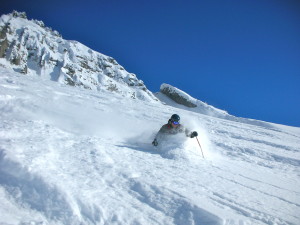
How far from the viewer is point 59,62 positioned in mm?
100625

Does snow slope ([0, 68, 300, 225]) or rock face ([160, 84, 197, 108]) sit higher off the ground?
rock face ([160, 84, 197, 108])

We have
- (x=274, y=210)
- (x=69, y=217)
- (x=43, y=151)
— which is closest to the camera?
(x=69, y=217)

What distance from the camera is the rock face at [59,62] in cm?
8831

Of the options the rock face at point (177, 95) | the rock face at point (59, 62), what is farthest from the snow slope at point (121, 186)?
Answer: the rock face at point (59, 62)

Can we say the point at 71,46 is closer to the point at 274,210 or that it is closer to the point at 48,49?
the point at 48,49

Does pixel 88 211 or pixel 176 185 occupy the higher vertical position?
pixel 176 185

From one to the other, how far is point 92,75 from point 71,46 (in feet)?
79.7

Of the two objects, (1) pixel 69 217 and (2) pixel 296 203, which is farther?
(2) pixel 296 203

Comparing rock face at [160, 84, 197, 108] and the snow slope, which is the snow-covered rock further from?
the snow slope

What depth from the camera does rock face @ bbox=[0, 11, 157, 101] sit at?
290 feet

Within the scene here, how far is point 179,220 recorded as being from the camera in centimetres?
329

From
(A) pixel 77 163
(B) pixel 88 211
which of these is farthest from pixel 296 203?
(A) pixel 77 163

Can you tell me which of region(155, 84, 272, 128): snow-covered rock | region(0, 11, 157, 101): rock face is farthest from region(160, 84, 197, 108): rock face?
region(0, 11, 157, 101): rock face

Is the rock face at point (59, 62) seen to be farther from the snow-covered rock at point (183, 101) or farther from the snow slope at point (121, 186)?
the snow slope at point (121, 186)
